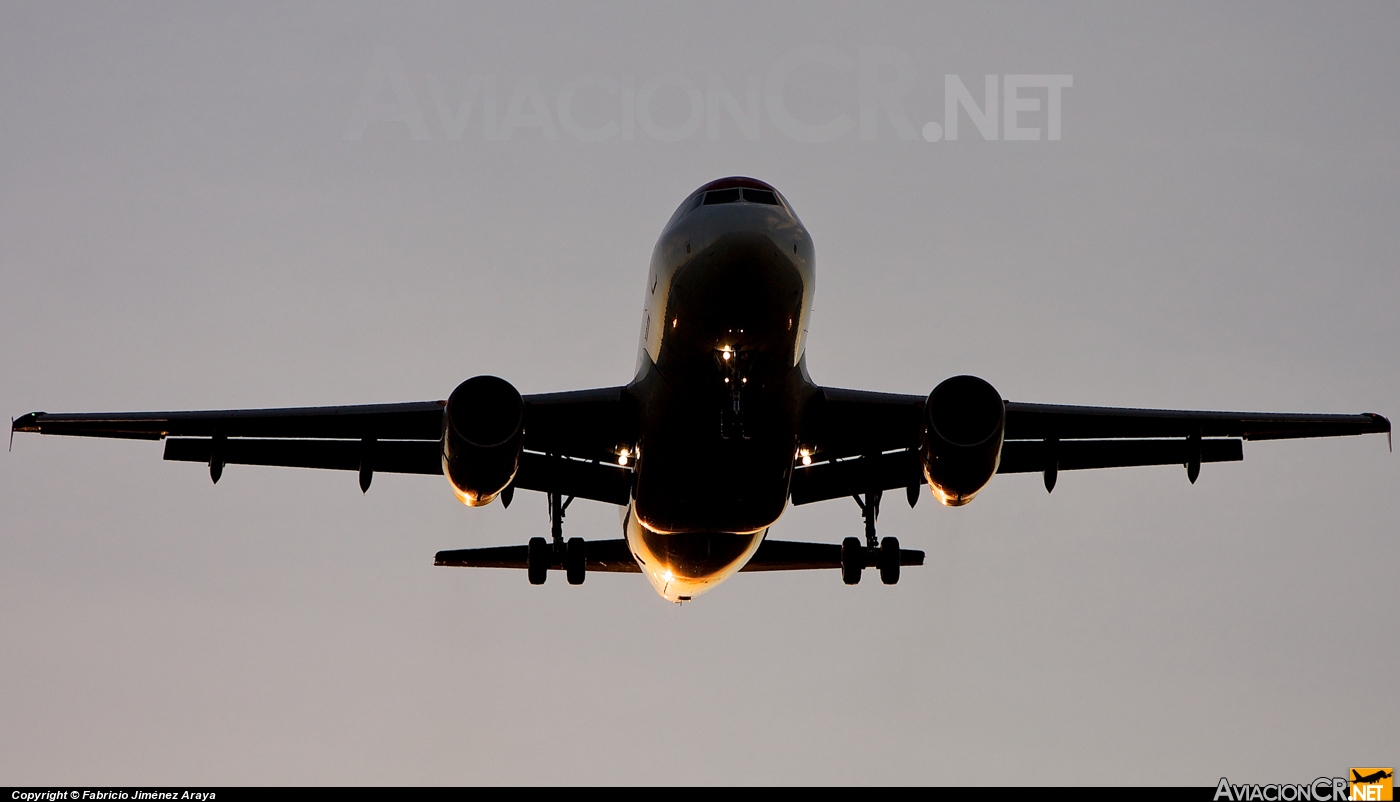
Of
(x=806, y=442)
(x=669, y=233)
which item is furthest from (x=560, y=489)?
(x=669, y=233)

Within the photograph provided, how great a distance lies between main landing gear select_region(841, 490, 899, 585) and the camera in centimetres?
2797

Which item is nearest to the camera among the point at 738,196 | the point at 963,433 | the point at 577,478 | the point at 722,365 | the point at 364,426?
the point at 963,433

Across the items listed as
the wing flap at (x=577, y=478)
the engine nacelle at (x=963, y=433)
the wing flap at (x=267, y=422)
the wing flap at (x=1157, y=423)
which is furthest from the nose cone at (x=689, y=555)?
the wing flap at (x=1157, y=423)

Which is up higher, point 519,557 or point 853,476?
point 853,476

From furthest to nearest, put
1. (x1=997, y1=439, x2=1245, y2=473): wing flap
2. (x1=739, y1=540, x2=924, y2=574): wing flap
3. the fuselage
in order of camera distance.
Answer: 1. (x1=739, y1=540, x2=924, y2=574): wing flap
2. (x1=997, y1=439, x2=1245, y2=473): wing flap
3. the fuselage

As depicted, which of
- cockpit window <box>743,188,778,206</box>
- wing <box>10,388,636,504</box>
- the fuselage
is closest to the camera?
the fuselage

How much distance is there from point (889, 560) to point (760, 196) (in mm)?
8998

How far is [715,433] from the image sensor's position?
867 inches

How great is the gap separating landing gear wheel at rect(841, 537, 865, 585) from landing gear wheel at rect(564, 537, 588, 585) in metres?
4.91

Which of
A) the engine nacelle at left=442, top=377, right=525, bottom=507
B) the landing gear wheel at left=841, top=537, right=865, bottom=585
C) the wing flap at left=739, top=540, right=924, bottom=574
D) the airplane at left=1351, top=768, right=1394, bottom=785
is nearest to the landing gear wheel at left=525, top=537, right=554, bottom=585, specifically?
the wing flap at left=739, top=540, right=924, bottom=574

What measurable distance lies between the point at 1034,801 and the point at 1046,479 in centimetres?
673

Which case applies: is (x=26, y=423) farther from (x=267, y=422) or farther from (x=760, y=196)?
(x=760, y=196)

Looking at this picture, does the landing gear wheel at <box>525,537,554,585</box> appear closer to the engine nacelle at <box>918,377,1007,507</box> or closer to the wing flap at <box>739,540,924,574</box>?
the wing flap at <box>739,540,924,574</box>

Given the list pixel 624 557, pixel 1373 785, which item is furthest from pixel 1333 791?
pixel 624 557
